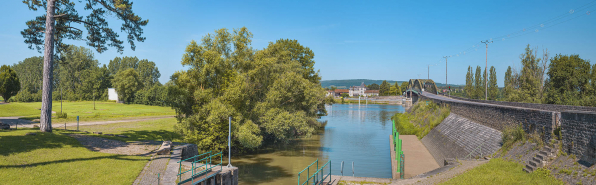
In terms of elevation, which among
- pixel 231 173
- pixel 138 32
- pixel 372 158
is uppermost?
pixel 138 32

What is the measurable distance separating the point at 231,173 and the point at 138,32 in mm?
11277

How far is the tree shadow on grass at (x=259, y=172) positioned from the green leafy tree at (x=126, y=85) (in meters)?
61.5

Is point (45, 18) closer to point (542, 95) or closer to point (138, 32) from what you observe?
point (138, 32)

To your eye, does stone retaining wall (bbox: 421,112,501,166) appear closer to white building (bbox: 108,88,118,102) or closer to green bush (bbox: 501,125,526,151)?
green bush (bbox: 501,125,526,151)

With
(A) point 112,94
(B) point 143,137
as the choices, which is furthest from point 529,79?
(A) point 112,94

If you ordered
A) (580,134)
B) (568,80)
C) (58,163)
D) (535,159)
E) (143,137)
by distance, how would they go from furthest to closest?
(568,80) < (143,137) < (535,159) < (58,163) < (580,134)

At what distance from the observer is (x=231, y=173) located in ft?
45.5

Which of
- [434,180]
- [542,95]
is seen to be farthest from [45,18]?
[542,95]

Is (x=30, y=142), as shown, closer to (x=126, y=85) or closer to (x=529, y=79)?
(x=529, y=79)

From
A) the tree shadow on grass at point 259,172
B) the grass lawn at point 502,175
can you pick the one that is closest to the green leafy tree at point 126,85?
the tree shadow on grass at point 259,172

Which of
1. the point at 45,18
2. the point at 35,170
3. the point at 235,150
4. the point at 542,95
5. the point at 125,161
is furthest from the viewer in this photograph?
the point at 542,95

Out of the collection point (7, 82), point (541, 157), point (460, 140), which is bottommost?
point (460, 140)

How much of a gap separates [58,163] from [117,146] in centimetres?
456

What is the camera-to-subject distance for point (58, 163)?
1177 cm
